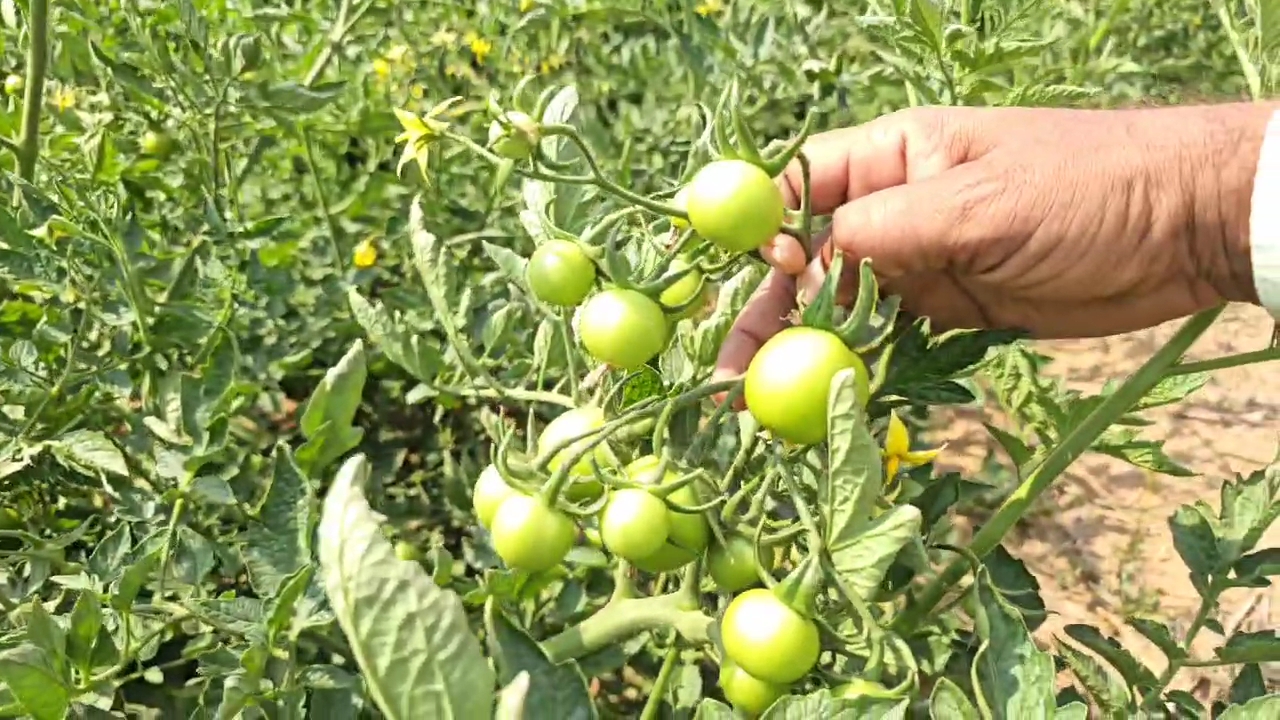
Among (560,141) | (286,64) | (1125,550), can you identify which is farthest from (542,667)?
(1125,550)

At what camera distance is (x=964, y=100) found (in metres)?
1.36

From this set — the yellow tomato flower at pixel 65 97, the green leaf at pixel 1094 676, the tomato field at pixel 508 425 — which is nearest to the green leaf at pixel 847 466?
the tomato field at pixel 508 425

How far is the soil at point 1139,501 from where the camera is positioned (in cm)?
224

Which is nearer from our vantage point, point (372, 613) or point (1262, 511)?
point (372, 613)

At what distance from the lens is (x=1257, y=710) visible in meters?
0.80

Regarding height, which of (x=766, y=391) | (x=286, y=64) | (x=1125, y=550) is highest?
(x=766, y=391)

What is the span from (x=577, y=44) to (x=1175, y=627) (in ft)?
6.05

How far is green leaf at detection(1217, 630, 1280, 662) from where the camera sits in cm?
105

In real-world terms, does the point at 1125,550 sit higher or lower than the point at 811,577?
lower

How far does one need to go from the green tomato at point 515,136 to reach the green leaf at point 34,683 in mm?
488

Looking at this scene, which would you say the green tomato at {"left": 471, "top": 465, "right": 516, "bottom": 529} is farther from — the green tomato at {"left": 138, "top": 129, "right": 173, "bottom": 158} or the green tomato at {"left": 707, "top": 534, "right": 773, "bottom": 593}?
the green tomato at {"left": 138, "top": 129, "right": 173, "bottom": 158}

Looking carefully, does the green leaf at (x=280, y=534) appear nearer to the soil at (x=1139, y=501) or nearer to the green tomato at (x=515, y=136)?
the green tomato at (x=515, y=136)

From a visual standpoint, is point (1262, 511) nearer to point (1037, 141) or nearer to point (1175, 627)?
point (1037, 141)

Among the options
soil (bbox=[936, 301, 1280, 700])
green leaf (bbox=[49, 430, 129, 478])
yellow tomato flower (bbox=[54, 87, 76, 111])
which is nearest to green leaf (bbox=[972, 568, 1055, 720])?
green leaf (bbox=[49, 430, 129, 478])
